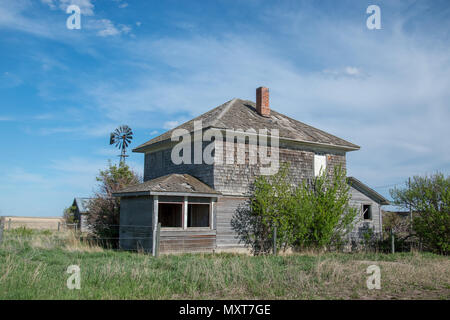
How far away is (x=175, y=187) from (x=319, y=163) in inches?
356

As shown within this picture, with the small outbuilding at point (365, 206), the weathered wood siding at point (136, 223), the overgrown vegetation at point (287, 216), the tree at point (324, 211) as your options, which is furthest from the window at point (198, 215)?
the small outbuilding at point (365, 206)

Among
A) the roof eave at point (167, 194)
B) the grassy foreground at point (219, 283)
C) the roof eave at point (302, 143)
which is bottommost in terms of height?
the grassy foreground at point (219, 283)

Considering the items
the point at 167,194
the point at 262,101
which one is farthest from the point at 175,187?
the point at 262,101

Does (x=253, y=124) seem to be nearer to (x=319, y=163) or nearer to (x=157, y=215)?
(x=319, y=163)

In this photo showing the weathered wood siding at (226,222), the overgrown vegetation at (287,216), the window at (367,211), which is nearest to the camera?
the weathered wood siding at (226,222)

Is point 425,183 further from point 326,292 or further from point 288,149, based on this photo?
point 326,292

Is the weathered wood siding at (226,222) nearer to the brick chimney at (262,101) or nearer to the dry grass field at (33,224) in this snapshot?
the brick chimney at (262,101)

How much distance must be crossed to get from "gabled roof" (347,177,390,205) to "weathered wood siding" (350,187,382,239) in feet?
0.60

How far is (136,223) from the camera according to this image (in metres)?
17.8

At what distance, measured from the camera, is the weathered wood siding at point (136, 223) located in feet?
55.2

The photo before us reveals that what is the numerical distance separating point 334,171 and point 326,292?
46.3ft

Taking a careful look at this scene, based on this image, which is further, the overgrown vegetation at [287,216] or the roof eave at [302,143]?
the roof eave at [302,143]
